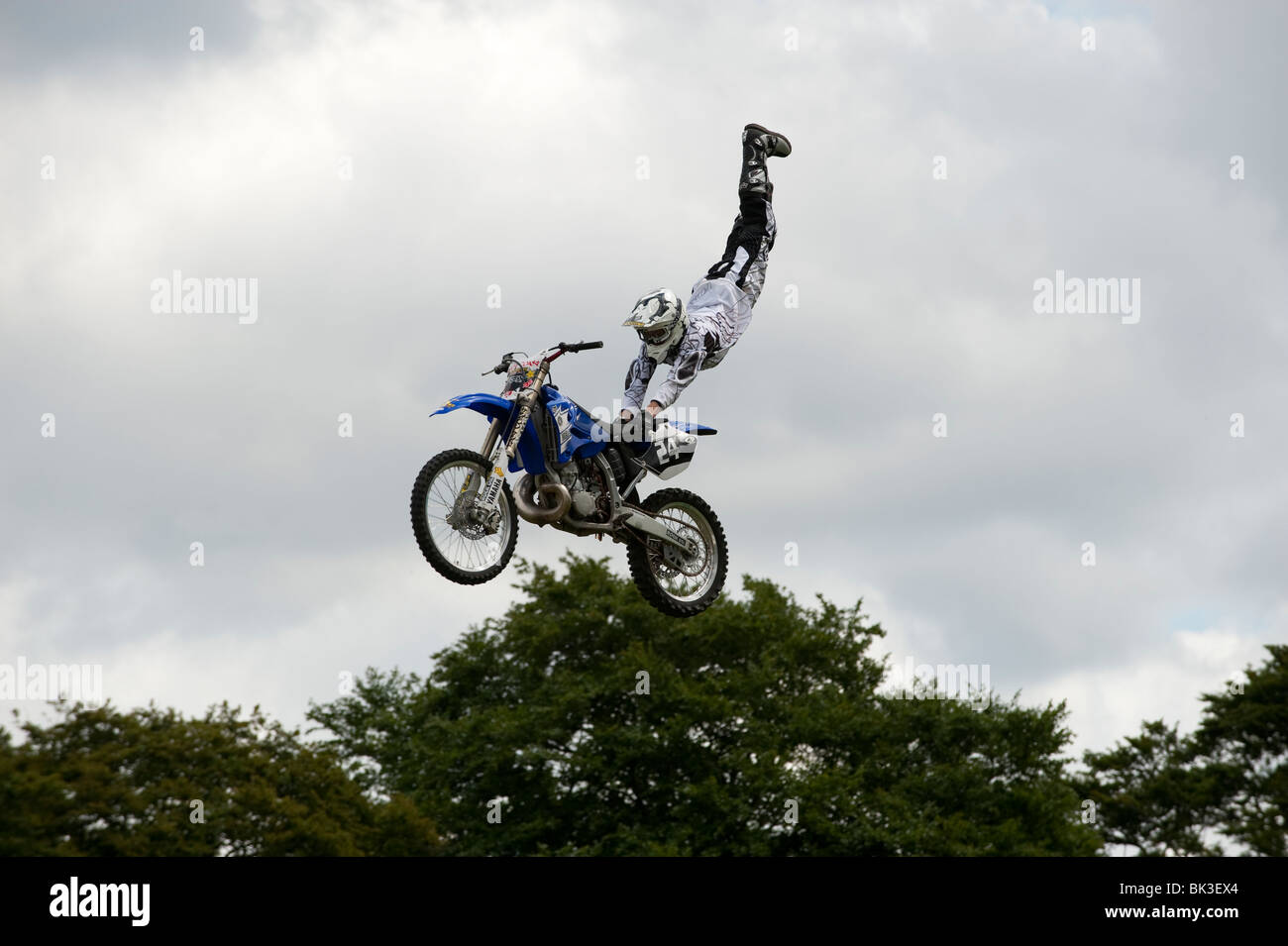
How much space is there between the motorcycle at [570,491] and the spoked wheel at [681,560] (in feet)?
0.04

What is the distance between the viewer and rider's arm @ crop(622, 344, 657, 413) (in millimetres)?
18047

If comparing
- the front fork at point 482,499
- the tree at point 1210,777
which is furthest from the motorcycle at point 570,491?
the tree at point 1210,777

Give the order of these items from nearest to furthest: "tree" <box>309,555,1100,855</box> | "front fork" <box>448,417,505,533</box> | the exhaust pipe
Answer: "front fork" <box>448,417,505,533</box>, the exhaust pipe, "tree" <box>309,555,1100,855</box>

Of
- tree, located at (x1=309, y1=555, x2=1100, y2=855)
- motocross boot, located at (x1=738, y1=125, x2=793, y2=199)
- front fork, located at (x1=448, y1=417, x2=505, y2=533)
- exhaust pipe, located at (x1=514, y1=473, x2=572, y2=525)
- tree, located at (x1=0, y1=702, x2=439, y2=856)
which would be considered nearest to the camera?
front fork, located at (x1=448, y1=417, x2=505, y2=533)

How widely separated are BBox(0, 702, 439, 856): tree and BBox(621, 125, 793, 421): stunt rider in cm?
3444

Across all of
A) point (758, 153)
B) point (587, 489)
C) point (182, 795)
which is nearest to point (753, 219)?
point (758, 153)

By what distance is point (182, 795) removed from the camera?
50031 millimetres

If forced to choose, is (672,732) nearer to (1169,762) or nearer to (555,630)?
(555,630)

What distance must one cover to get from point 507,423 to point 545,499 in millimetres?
875

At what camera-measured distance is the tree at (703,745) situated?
54750 mm

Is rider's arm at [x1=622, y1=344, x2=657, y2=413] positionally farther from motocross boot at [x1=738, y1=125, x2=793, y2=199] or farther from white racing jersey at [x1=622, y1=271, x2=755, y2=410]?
motocross boot at [x1=738, y1=125, x2=793, y2=199]

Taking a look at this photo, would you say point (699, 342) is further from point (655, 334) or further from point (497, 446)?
point (497, 446)

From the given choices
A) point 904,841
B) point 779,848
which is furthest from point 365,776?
point 904,841

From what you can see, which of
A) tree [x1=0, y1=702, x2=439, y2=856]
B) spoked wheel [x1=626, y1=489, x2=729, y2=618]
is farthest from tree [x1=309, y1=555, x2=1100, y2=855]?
spoked wheel [x1=626, y1=489, x2=729, y2=618]
